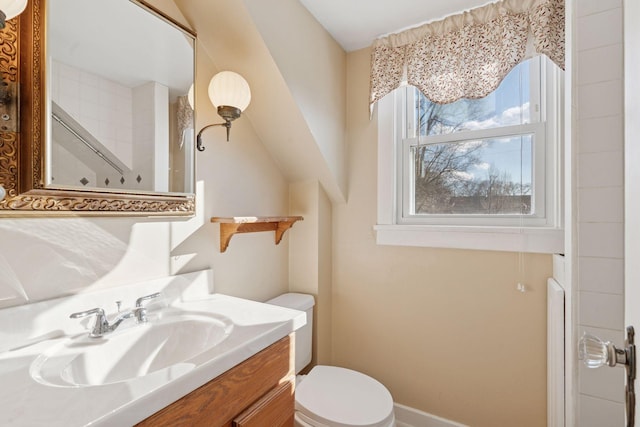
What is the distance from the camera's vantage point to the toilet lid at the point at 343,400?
125 centimetres

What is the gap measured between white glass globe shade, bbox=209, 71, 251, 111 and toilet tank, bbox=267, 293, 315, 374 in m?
1.00

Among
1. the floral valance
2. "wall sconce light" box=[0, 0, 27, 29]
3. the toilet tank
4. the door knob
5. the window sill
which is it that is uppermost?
the floral valance

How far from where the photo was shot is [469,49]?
1593mm

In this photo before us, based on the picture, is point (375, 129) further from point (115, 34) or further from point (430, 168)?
point (115, 34)

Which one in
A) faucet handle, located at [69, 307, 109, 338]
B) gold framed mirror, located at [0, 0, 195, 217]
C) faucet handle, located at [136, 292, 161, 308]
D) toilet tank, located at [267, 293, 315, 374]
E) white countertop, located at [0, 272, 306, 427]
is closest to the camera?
white countertop, located at [0, 272, 306, 427]

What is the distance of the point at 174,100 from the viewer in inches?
48.6

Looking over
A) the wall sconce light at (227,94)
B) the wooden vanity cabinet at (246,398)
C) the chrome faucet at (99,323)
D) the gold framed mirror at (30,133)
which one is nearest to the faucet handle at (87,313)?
the chrome faucet at (99,323)

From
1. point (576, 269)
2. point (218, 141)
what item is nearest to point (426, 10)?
point (218, 141)

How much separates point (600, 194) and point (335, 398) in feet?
4.06

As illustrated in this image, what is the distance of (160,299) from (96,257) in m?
0.27

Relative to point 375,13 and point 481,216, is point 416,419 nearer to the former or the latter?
point 481,216

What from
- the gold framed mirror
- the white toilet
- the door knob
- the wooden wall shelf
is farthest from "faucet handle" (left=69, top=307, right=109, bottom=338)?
the door knob

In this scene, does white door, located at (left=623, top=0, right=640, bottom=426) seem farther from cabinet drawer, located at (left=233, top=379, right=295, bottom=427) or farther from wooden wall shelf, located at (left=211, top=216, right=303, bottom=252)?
wooden wall shelf, located at (left=211, top=216, right=303, bottom=252)

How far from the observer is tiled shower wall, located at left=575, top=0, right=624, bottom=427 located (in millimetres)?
985
